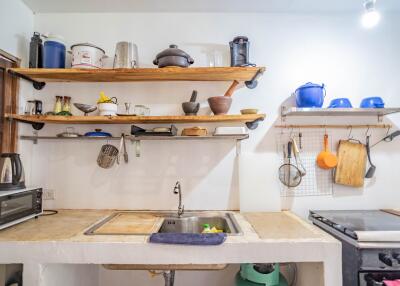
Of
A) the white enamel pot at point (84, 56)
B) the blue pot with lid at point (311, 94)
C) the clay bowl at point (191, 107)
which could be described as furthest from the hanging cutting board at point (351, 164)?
the white enamel pot at point (84, 56)

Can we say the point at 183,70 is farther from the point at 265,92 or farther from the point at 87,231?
the point at 87,231

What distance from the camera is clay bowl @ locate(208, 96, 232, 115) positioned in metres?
1.65

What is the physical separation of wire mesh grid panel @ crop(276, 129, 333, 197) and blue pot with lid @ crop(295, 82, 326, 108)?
270 mm

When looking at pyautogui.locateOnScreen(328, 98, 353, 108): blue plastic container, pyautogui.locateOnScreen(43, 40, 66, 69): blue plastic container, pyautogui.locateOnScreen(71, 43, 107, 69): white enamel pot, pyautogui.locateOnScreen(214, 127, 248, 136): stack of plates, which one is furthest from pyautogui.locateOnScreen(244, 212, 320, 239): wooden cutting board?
pyautogui.locateOnScreen(43, 40, 66, 69): blue plastic container

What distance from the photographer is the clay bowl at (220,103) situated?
1.65 metres

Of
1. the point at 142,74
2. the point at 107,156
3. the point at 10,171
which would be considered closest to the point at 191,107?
the point at 142,74

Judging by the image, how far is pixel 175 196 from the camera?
6.20 feet

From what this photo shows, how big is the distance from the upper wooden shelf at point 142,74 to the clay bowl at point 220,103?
19 centimetres

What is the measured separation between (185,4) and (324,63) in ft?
3.97

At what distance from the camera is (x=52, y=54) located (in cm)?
172

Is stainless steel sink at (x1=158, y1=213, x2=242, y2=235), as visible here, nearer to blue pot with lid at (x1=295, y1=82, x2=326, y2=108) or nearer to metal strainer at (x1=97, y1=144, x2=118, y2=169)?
metal strainer at (x1=97, y1=144, x2=118, y2=169)

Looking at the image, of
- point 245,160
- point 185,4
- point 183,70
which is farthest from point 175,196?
point 185,4

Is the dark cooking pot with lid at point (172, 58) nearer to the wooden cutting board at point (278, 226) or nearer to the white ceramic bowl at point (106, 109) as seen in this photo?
the white ceramic bowl at point (106, 109)

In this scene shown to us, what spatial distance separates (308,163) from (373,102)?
63 centimetres
